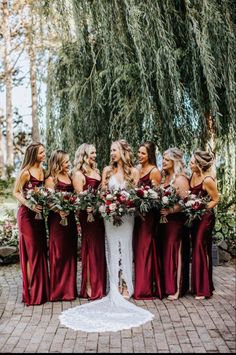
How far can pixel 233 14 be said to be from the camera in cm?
870

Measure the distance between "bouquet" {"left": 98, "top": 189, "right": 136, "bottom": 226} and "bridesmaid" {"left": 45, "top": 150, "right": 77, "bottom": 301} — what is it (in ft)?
1.73

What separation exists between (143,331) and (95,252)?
1.67 meters

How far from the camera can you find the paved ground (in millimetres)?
5094

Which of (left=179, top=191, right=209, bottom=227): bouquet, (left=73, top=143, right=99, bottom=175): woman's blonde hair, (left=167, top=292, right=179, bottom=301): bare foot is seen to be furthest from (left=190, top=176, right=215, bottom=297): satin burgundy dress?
(left=73, top=143, right=99, bottom=175): woman's blonde hair

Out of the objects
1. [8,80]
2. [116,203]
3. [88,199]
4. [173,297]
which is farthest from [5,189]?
[173,297]

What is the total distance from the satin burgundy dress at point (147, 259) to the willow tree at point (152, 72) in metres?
2.05

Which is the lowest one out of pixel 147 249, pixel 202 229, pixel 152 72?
pixel 147 249

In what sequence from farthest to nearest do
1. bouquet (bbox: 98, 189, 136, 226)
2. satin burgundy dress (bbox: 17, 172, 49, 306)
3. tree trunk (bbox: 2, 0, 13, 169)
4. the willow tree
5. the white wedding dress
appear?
tree trunk (bbox: 2, 0, 13, 169) < the willow tree < satin burgundy dress (bbox: 17, 172, 49, 306) < bouquet (bbox: 98, 189, 136, 226) < the white wedding dress

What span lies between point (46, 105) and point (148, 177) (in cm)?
371

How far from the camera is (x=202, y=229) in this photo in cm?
684

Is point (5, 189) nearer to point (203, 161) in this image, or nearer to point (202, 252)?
point (202, 252)

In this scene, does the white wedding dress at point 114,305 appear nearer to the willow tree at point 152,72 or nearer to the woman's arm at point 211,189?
the woman's arm at point 211,189

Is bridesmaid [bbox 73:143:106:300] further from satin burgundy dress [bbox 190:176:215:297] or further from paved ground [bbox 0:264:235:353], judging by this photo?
satin burgundy dress [bbox 190:176:215:297]

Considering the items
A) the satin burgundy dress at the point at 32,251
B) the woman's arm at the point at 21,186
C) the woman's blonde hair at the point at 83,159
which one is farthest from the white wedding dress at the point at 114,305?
the woman's arm at the point at 21,186
